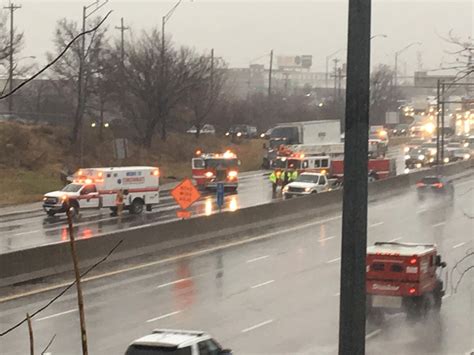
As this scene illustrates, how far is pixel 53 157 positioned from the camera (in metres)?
64.8

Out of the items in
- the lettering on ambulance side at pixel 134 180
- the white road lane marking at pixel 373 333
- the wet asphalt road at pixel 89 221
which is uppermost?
the lettering on ambulance side at pixel 134 180

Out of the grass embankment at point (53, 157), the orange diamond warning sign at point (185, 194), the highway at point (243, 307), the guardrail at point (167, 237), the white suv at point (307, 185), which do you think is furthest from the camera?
the grass embankment at point (53, 157)

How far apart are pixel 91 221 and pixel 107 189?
2413 mm

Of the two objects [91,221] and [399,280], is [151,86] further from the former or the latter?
[399,280]

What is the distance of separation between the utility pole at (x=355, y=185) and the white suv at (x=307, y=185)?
47586mm

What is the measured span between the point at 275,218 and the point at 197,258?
10.1 metres

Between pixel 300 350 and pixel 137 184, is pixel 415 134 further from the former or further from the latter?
pixel 300 350

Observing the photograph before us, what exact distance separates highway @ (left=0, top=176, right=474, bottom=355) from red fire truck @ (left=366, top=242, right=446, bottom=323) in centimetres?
47

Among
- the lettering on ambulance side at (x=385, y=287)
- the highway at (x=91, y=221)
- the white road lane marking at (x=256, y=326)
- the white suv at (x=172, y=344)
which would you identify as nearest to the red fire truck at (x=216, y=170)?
the highway at (x=91, y=221)

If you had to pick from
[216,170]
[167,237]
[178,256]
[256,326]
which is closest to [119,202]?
[167,237]

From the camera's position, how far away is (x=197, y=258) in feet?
110

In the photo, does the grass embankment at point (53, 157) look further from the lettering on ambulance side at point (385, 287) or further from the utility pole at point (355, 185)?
the utility pole at point (355, 185)

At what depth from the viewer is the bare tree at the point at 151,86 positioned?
2990 inches

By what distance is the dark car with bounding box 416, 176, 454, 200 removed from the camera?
182 ft
